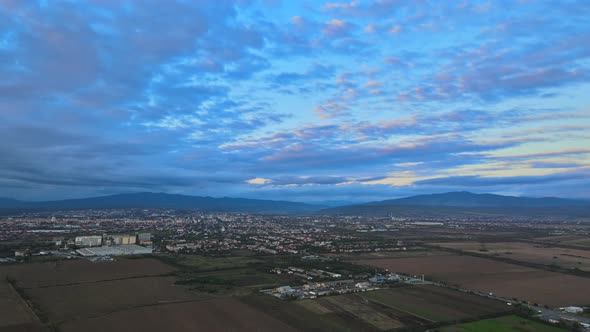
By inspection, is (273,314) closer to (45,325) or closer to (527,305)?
(45,325)

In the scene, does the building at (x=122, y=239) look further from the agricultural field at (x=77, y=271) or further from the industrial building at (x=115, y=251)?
the agricultural field at (x=77, y=271)

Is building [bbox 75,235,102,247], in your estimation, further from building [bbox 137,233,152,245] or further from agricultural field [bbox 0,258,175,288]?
agricultural field [bbox 0,258,175,288]

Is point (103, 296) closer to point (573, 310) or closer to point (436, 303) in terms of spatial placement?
point (436, 303)

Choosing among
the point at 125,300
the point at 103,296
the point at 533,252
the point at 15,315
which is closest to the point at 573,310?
the point at 125,300

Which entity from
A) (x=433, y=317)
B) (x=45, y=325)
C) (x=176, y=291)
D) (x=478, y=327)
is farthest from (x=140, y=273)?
(x=478, y=327)

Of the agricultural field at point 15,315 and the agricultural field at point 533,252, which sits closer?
the agricultural field at point 15,315

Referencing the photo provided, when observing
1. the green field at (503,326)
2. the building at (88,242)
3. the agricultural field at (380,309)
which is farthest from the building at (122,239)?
the green field at (503,326)
